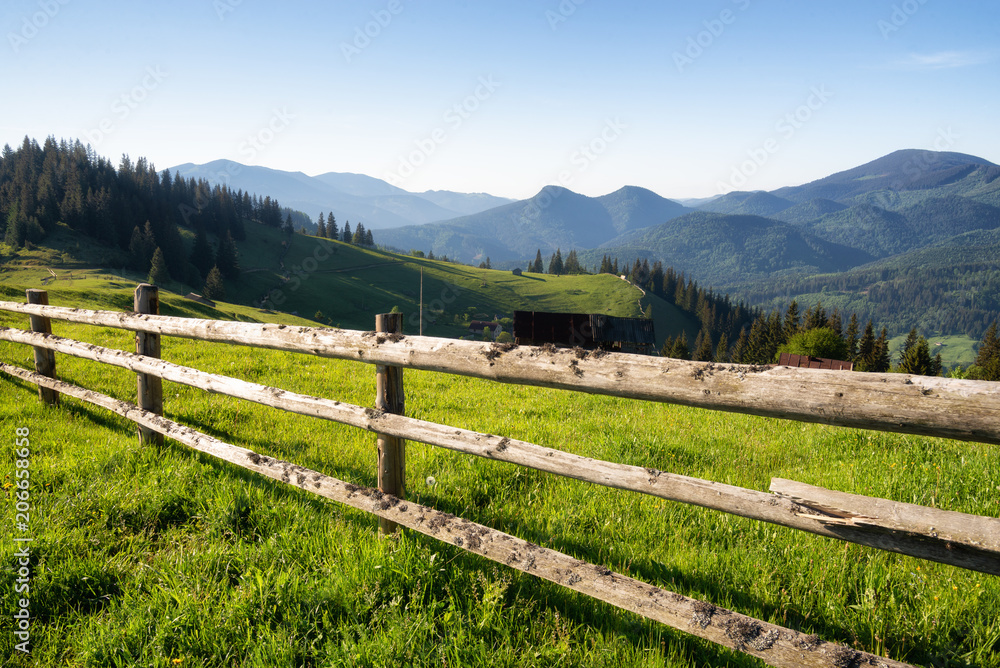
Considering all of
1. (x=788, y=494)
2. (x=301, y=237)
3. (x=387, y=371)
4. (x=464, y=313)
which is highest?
(x=301, y=237)

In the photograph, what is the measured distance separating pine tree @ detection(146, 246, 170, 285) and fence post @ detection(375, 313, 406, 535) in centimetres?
11403

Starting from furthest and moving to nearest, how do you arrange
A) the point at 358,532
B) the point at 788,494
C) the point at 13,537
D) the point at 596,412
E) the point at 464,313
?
the point at 464,313, the point at 596,412, the point at 358,532, the point at 13,537, the point at 788,494

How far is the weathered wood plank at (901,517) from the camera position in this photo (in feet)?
7.02

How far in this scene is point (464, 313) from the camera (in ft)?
A: 423

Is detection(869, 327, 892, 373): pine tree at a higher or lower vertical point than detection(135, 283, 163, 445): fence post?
lower

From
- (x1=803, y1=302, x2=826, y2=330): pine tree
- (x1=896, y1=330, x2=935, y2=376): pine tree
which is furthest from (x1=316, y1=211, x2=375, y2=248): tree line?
(x1=896, y1=330, x2=935, y2=376): pine tree

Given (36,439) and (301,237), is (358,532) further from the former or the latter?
(301,237)

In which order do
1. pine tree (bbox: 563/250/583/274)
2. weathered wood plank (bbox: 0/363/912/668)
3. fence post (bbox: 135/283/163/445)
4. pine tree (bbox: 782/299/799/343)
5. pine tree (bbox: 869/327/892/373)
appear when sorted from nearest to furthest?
weathered wood plank (bbox: 0/363/912/668) → fence post (bbox: 135/283/163/445) → pine tree (bbox: 869/327/892/373) → pine tree (bbox: 782/299/799/343) → pine tree (bbox: 563/250/583/274)

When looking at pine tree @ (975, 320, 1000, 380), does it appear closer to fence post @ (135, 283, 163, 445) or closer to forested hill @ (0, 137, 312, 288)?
fence post @ (135, 283, 163, 445)

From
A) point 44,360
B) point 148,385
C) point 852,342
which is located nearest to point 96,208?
point 44,360

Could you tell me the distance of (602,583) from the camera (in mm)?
2912

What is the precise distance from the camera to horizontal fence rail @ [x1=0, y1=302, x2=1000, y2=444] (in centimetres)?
207

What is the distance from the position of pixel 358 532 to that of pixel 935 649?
404 centimetres

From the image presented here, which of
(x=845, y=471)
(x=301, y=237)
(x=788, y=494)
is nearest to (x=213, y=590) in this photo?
(x=788, y=494)
